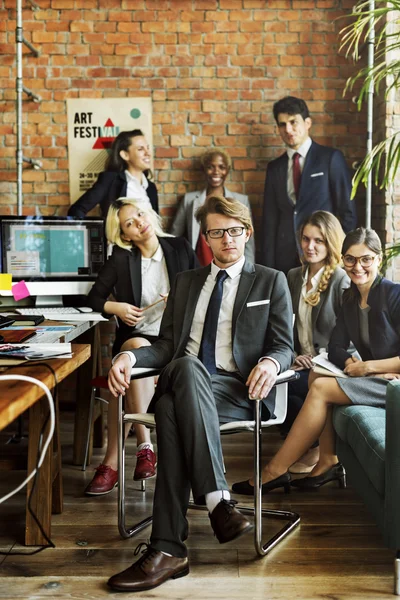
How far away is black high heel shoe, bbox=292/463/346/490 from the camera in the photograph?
298 cm

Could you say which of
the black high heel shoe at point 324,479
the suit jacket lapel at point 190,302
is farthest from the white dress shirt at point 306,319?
the suit jacket lapel at point 190,302

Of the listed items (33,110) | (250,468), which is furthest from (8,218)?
(250,468)

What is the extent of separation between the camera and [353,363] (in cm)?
293

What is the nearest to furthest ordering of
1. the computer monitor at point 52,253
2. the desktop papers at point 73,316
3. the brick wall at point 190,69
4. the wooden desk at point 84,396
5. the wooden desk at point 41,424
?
1. the wooden desk at point 41,424
2. the desktop papers at point 73,316
3. the wooden desk at point 84,396
4. the computer monitor at point 52,253
5. the brick wall at point 190,69

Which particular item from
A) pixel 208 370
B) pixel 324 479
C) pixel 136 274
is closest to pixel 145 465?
pixel 208 370

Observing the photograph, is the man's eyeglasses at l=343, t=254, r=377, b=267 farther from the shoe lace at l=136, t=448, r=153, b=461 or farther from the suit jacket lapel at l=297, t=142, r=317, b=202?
the suit jacket lapel at l=297, t=142, r=317, b=202

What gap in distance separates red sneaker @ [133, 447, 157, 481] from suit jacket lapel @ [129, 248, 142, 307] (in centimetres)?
85

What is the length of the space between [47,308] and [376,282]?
1732 millimetres

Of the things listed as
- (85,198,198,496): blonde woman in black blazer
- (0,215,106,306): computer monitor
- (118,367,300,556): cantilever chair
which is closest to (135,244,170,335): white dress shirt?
(85,198,198,496): blonde woman in black blazer

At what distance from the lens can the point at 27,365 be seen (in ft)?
6.30

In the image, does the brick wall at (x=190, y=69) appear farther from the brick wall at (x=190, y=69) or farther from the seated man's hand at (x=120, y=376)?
the seated man's hand at (x=120, y=376)

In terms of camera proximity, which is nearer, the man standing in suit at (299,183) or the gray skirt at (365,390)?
the gray skirt at (365,390)

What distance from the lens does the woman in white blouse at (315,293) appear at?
3.38 metres

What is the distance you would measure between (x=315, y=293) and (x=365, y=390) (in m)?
0.79
